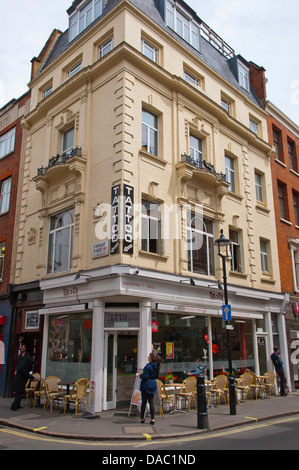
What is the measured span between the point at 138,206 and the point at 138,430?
6772mm

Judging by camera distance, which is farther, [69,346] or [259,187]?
[259,187]

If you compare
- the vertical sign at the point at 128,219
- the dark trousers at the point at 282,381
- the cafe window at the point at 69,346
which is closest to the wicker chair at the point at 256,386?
the dark trousers at the point at 282,381

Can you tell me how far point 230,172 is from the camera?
19094mm

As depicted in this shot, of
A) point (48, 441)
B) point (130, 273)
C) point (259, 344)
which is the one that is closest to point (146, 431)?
point (48, 441)

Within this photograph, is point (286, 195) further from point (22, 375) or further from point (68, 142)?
point (22, 375)

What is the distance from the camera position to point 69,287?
1380 centimetres

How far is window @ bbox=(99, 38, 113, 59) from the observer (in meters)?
15.4

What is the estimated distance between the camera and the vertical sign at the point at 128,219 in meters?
12.3

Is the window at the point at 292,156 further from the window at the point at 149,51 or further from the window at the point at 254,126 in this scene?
the window at the point at 149,51

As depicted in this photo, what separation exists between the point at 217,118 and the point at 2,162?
1143cm

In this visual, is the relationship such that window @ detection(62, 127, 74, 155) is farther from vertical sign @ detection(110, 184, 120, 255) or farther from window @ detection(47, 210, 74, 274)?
vertical sign @ detection(110, 184, 120, 255)

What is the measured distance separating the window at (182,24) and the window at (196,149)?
5216 mm

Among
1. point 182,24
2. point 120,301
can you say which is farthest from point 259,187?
point 120,301
